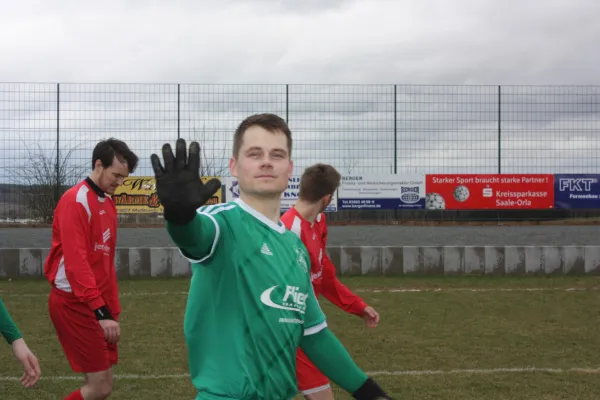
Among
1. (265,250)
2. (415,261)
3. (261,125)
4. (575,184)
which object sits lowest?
(415,261)

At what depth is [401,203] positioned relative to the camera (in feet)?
87.1

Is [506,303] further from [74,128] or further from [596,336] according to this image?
[74,128]

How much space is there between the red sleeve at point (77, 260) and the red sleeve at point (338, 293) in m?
1.52

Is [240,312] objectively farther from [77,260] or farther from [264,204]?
[77,260]

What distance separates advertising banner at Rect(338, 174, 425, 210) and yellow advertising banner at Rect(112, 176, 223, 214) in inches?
188

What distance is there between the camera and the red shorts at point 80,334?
4566 millimetres

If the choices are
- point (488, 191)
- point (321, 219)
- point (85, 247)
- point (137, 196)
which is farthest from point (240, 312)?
point (488, 191)

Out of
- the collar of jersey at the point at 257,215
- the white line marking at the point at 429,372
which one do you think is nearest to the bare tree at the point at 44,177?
the white line marking at the point at 429,372

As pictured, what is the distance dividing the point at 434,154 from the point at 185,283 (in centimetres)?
1387

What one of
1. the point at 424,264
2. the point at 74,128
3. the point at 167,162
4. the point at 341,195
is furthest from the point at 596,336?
the point at 74,128

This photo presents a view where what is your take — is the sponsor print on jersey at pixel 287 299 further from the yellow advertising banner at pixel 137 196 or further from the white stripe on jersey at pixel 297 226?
the yellow advertising banner at pixel 137 196

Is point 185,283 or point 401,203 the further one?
point 401,203

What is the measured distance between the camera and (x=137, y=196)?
26359 mm

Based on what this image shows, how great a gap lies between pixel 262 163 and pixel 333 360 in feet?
2.77
